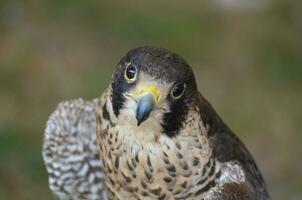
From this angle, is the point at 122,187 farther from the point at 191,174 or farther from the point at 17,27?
the point at 17,27

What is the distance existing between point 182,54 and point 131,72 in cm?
472

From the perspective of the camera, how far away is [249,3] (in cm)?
1043

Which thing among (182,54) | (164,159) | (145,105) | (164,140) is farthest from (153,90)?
(182,54)

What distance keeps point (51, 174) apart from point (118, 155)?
108 cm

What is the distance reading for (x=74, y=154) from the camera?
20.1ft

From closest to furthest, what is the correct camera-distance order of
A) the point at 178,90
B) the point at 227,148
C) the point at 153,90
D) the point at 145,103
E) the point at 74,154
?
the point at 145,103
the point at 153,90
the point at 178,90
the point at 227,148
the point at 74,154

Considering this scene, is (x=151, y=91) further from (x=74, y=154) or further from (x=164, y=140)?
(x=74, y=154)

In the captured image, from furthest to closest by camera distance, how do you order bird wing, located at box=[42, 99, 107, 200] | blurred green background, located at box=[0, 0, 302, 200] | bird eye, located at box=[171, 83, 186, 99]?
blurred green background, located at box=[0, 0, 302, 200] → bird wing, located at box=[42, 99, 107, 200] → bird eye, located at box=[171, 83, 186, 99]

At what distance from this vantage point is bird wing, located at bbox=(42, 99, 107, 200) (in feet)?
19.9

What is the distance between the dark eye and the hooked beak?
13cm

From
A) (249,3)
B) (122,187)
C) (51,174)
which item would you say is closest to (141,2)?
(249,3)

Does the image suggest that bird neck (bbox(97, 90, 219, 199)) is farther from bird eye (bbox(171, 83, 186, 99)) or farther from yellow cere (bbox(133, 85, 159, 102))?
yellow cere (bbox(133, 85, 159, 102))

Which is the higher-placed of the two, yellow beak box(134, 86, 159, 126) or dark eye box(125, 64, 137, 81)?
dark eye box(125, 64, 137, 81)

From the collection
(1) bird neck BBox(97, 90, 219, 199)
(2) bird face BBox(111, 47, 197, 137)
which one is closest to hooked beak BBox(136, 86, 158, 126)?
(2) bird face BBox(111, 47, 197, 137)
